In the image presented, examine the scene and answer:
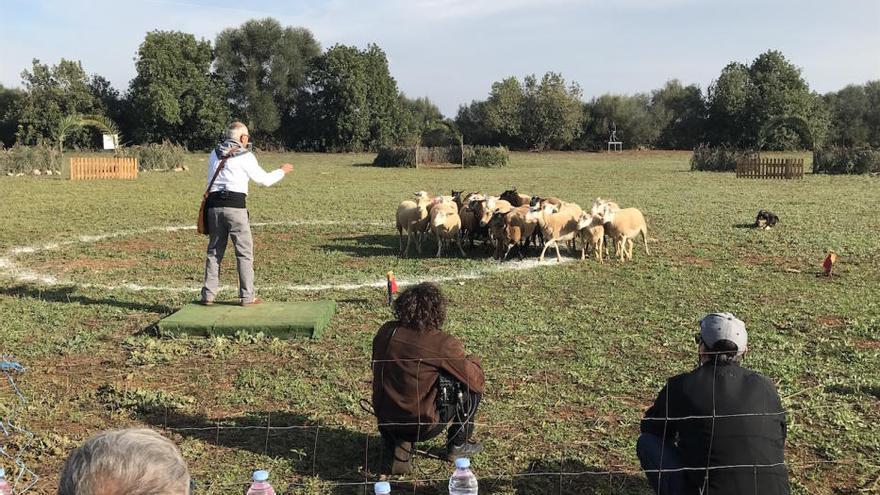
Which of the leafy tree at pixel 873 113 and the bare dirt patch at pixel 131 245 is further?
the leafy tree at pixel 873 113

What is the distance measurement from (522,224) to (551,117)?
57.5 m

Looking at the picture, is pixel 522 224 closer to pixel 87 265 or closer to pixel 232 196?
pixel 232 196

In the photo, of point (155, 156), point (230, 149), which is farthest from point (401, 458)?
point (155, 156)

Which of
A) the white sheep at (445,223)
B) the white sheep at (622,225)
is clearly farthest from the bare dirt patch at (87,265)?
the white sheep at (622,225)

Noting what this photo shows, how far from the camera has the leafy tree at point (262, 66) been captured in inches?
2862

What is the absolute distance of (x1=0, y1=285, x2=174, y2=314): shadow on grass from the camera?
28.9 ft

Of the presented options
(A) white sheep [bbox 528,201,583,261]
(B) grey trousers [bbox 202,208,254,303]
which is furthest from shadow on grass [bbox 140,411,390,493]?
(A) white sheep [bbox 528,201,583,261]

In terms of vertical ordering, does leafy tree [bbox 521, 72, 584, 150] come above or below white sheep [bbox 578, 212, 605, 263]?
above

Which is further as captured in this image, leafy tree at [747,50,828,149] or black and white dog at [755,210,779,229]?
leafy tree at [747,50,828,149]

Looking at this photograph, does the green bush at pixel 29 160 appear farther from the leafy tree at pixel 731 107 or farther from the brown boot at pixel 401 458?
the leafy tree at pixel 731 107

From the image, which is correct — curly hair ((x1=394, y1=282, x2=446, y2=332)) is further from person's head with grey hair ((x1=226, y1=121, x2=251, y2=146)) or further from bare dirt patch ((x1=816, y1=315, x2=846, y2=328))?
bare dirt patch ((x1=816, y1=315, x2=846, y2=328))

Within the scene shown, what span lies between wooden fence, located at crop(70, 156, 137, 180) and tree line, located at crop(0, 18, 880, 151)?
2880cm

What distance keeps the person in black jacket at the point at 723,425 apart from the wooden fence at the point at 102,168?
3260 cm

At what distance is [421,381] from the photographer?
4.55m
